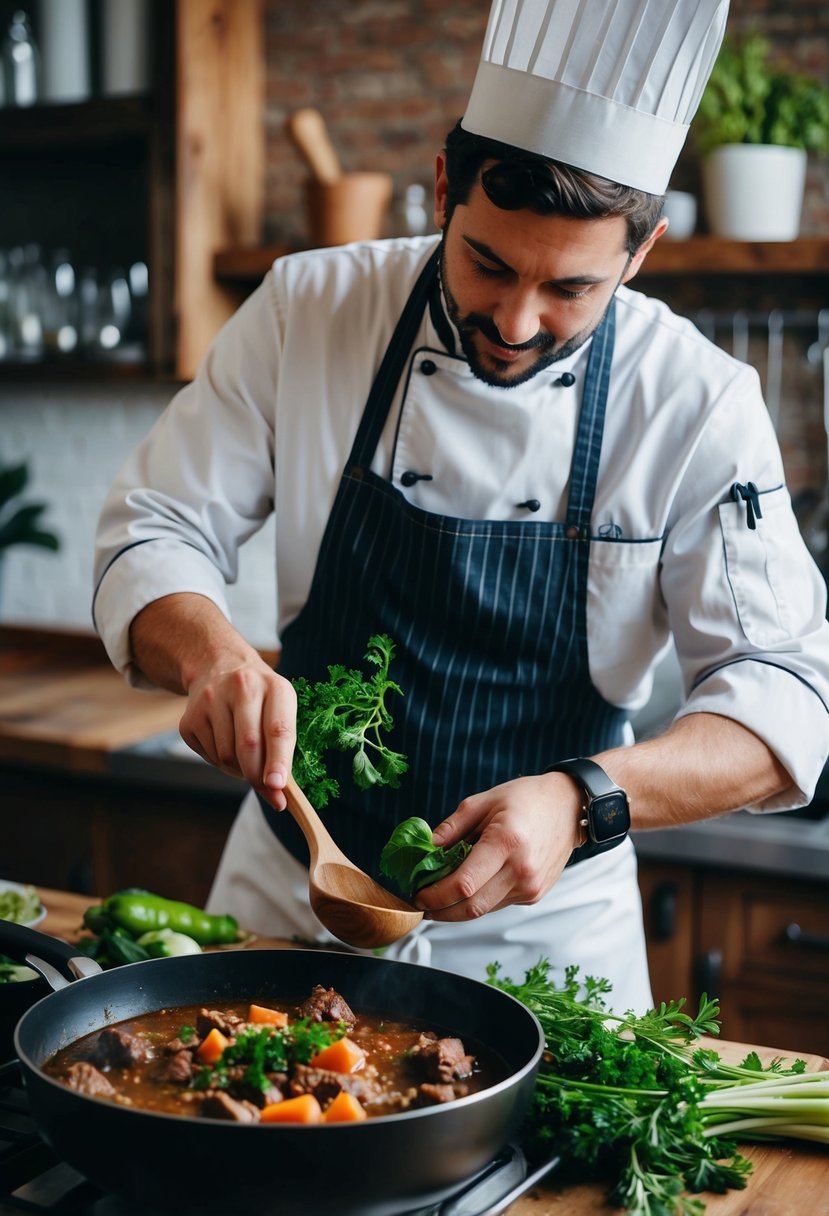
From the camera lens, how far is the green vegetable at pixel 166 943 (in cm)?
162

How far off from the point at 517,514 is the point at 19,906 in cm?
87

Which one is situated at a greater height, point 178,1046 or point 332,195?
point 332,195

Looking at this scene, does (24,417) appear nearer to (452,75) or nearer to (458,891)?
(452,75)

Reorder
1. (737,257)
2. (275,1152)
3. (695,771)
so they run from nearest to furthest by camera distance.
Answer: (275,1152), (695,771), (737,257)

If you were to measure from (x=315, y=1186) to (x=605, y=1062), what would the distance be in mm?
368

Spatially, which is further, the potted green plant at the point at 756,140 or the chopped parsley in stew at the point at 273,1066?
the potted green plant at the point at 756,140

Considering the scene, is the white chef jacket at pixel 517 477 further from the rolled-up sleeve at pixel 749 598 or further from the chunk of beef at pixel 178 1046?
the chunk of beef at pixel 178 1046

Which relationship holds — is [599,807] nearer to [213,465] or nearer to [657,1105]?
[657,1105]

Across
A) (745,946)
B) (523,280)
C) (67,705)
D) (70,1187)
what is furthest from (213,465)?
(67,705)

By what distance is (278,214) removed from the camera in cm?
362

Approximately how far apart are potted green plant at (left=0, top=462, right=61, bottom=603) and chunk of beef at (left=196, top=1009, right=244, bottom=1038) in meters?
2.80

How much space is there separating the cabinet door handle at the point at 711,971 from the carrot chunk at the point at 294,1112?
5.24 feet

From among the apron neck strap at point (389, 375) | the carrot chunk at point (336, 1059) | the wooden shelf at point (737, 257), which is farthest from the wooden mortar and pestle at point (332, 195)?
the carrot chunk at point (336, 1059)

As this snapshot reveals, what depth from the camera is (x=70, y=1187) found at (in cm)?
107
